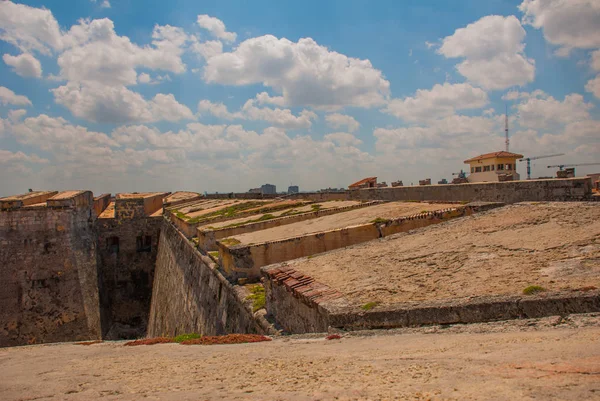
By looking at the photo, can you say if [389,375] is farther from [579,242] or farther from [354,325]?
[579,242]

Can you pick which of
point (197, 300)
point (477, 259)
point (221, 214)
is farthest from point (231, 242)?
point (221, 214)

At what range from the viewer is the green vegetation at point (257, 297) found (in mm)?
5859

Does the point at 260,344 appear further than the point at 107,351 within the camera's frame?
No

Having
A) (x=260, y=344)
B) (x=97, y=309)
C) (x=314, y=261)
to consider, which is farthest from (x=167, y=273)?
(x=260, y=344)

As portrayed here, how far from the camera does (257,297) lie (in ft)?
20.3

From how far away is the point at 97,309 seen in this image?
17.5m

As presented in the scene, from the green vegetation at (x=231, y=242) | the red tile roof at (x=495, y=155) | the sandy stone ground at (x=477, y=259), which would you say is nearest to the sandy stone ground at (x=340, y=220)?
the green vegetation at (x=231, y=242)

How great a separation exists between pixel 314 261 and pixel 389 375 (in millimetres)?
3751

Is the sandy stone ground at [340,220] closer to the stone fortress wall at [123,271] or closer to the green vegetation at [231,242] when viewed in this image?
the green vegetation at [231,242]

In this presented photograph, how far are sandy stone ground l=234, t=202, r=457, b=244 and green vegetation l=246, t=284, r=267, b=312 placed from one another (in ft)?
3.97

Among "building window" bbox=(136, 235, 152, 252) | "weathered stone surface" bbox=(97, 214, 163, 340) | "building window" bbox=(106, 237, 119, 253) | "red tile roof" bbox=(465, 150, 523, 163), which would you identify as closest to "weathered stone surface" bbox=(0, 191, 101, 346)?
"weathered stone surface" bbox=(97, 214, 163, 340)

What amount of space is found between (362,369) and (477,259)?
281cm

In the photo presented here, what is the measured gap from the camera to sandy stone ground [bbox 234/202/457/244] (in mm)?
8039

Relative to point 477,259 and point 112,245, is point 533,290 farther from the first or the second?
point 112,245
